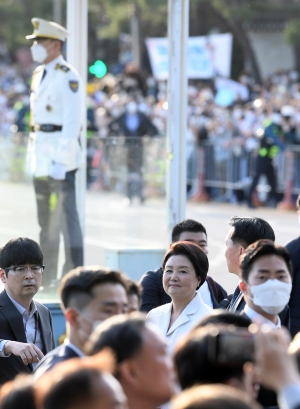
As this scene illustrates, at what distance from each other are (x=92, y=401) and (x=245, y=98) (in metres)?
20.7

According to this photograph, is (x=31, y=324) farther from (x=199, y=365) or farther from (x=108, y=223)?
(x=108, y=223)

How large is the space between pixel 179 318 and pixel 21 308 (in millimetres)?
859

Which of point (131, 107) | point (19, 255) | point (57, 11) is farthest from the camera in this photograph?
point (57, 11)

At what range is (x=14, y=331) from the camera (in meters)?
5.25

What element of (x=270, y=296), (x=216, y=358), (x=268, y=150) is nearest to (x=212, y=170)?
(x=268, y=150)

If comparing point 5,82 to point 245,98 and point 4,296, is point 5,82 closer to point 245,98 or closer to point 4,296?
point 245,98

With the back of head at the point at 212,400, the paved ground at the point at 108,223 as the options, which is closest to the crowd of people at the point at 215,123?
the paved ground at the point at 108,223

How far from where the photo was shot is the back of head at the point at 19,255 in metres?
5.40

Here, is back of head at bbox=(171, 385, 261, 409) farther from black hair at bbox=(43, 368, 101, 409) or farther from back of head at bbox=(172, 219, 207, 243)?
back of head at bbox=(172, 219, 207, 243)

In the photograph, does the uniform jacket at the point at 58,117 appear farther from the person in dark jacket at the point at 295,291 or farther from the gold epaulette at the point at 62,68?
the person in dark jacket at the point at 295,291

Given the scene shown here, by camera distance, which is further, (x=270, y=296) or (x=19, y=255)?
(x=19, y=255)

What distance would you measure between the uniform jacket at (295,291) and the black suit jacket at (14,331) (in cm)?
153

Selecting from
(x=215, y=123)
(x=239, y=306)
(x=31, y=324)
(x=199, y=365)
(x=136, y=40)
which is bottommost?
(x=31, y=324)

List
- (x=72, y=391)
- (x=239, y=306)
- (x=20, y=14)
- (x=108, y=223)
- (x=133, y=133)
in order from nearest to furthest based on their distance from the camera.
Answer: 1. (x=72, y=391)
2. (x=239, y=306)
3. (x=108, y=223)
4. (x=133, y=133)
5. (x=20, y=14)
